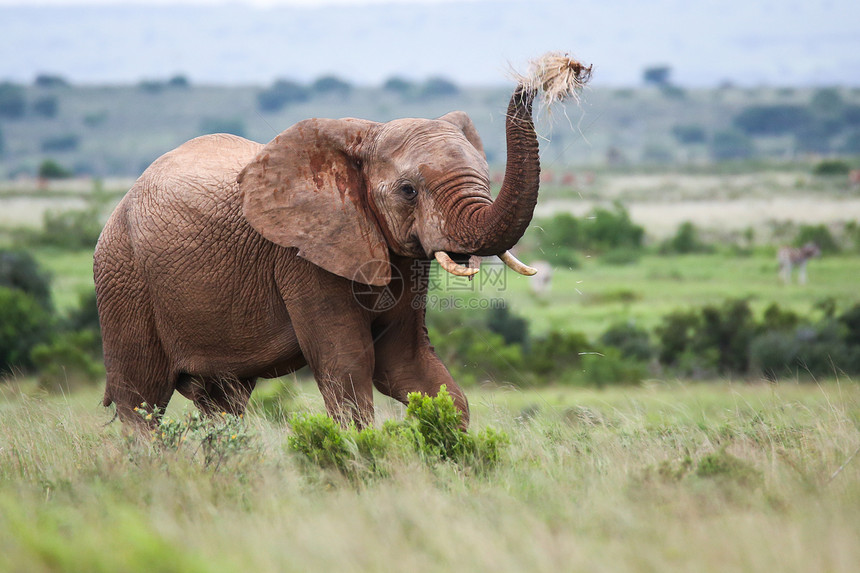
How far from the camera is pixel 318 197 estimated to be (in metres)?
6.73

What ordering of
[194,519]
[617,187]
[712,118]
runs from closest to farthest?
[194,519], [617,187], [712,118]

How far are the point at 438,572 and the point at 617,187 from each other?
209 feet

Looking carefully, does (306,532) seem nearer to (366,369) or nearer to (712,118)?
(366,369)

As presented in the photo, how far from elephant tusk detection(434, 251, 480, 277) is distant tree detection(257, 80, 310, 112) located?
120 meters

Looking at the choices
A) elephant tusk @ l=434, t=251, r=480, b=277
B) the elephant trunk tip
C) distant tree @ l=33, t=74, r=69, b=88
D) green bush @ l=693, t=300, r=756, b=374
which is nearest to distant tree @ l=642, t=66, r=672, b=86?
distant tree @ l=33, t=74, r=69, b=88

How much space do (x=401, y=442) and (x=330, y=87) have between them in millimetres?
128739

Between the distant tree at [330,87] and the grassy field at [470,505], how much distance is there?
417 ft

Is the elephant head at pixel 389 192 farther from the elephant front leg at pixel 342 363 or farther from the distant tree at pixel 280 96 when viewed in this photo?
the distant tree at pixel 280 96

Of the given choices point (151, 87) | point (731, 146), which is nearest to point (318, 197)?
point (731, 146)

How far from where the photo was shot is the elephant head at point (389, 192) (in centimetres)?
582

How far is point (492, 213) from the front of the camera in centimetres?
584

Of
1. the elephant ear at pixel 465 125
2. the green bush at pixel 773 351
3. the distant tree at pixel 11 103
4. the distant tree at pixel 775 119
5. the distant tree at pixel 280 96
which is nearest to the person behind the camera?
the elephant ear at pixel 465 125

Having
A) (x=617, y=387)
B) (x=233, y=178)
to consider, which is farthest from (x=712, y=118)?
(x=233, y=178)

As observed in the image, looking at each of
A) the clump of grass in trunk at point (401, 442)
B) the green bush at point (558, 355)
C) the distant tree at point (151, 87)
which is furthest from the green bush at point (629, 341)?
the distant tree at point (151, 87)
